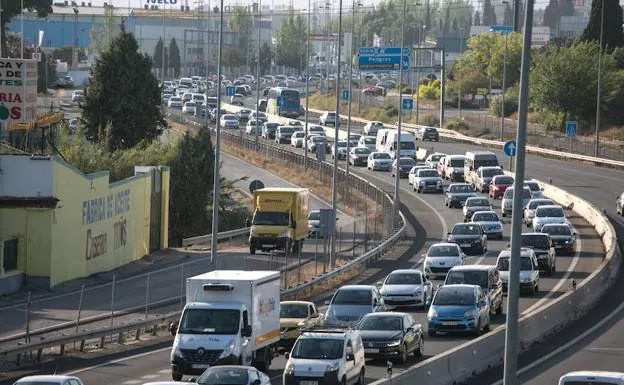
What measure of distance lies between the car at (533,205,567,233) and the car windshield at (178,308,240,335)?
110ft

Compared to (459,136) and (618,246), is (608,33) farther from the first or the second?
(618,246)

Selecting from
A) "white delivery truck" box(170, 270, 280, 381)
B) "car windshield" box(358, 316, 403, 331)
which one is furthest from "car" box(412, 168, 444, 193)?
"white delivery truck" box(170, 270, 280, 381)

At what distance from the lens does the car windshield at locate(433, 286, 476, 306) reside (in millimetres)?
38688

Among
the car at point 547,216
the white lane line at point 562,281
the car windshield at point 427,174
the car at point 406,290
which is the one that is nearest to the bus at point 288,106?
the car windshield at point 427,174

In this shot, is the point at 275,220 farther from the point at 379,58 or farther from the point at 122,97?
the point at 379,58

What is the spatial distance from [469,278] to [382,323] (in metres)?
8.81

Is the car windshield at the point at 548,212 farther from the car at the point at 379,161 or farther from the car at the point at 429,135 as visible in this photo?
the car at the point at 429,135

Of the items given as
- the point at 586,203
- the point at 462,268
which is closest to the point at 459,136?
the point at 586,203

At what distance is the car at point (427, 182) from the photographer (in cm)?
8425

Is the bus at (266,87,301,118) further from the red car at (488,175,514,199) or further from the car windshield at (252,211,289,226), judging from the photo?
the car windshield at (252,211,289,226)

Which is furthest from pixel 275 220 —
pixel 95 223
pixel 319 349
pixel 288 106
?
pixel 288 106

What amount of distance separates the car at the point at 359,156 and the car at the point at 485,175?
19880 millimetres

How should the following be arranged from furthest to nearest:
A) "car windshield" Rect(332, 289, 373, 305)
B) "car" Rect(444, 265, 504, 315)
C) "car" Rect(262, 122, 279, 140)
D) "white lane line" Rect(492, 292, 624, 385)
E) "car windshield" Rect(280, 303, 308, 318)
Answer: "car" Rect(262, 122, 279, 140)
"car" Rect(444, 265, 504, 315)
"car windshield" Rect(332, 289, 373, 305)
"car windshield" Rect(280, 303, 308, 318)
"white lane line" Rect(492, 292, 624, 385)

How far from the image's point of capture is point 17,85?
58.0 meters
